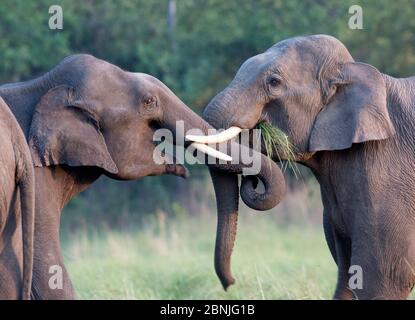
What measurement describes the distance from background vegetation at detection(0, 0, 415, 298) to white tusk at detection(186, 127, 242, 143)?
6.98 meters

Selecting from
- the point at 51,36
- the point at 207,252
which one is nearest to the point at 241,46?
the point at 51,36

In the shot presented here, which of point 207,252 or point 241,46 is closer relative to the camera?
point 207,252

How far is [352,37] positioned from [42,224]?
13.1m

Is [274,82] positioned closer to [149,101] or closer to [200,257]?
[149,101]

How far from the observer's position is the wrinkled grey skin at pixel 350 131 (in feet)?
27.8

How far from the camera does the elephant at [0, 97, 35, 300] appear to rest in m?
7.11

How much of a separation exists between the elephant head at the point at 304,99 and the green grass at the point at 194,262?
1846 mm

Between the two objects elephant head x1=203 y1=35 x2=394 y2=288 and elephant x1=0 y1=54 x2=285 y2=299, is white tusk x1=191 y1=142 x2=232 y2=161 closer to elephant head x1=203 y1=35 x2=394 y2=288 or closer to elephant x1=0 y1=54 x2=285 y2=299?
elephant x1=0 y1=54 x2=285 y2=299

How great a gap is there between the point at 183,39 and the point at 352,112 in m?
13.8

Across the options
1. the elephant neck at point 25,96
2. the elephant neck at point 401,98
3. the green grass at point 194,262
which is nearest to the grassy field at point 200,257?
the green grass at point 194,262

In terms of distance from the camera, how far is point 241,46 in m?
20.9

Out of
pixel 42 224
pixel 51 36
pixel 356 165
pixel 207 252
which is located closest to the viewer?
pixel 42 224

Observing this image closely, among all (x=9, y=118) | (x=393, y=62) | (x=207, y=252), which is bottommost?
(x=207, y=252)

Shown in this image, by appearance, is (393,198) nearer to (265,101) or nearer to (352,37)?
(265,101)
